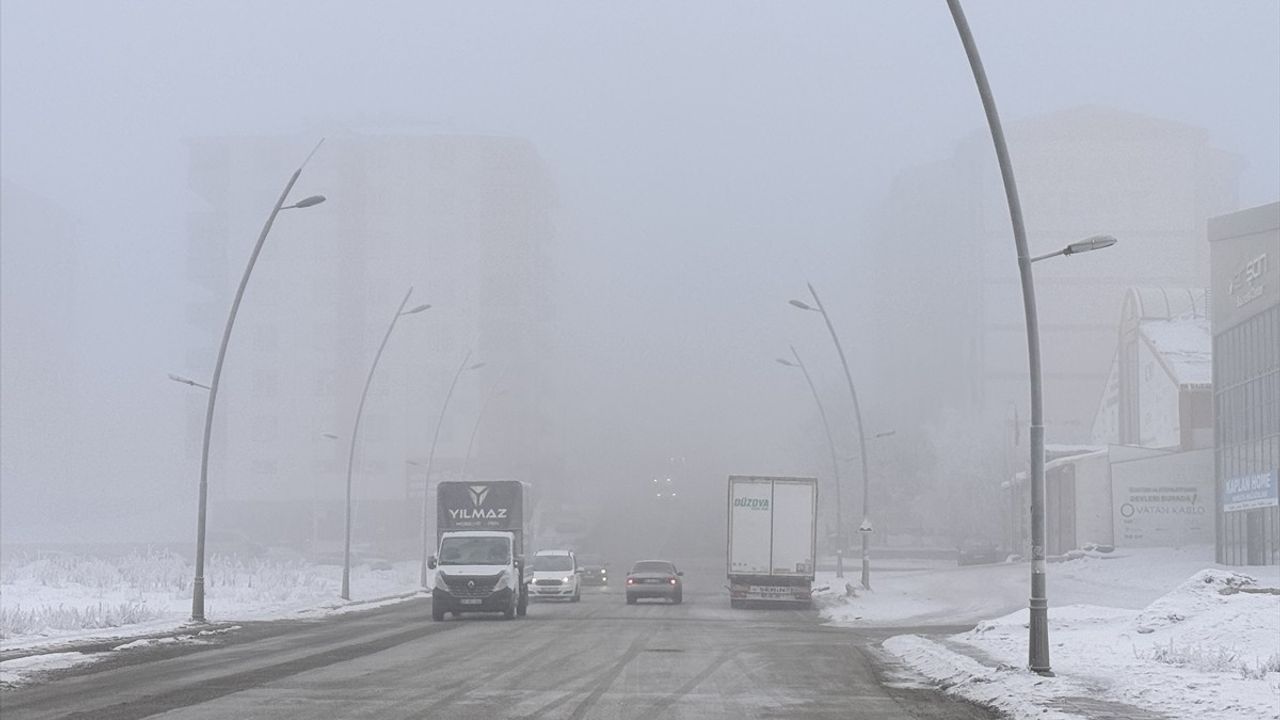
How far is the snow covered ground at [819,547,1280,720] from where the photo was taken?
14898 mm

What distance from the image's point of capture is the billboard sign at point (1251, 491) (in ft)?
162

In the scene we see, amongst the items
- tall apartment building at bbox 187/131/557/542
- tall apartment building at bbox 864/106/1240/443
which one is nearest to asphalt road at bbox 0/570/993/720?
tall apartment building at bbox 187/131/557/542

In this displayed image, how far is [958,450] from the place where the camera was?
117125 mm

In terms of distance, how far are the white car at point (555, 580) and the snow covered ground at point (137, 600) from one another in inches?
187

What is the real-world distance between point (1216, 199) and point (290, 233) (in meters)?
87.5

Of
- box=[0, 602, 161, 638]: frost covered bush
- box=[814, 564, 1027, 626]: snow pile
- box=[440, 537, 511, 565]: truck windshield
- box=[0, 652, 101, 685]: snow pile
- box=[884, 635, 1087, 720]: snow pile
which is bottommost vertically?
box=[814, 564, 1027, 626]: snow pile

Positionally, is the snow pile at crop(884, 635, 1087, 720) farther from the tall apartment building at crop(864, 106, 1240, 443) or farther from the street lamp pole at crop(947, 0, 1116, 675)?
the tall apartment building at crop(864, 106, 1240, 443)

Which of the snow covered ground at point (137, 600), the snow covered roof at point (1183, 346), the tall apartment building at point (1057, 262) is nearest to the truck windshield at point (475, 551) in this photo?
the snow covered ground at point (137, 600)

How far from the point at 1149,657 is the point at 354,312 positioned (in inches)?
4431

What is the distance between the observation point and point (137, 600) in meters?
37.7

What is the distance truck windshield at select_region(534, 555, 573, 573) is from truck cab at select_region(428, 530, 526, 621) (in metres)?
15.0

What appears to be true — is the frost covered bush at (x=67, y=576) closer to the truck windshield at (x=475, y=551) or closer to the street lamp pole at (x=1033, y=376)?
the truck windshield at (x=475, y=551)

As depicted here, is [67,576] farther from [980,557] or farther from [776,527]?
[980,557]

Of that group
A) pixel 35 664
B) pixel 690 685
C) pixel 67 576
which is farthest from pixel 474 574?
pixel 67 576
